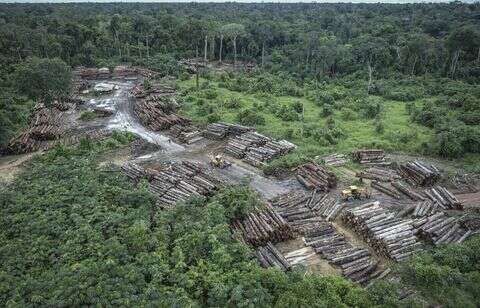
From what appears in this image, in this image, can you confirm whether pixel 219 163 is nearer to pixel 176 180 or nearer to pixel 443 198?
pixel 176 180

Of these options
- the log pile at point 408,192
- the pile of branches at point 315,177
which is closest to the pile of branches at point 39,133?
the pile of branches at point 315,177

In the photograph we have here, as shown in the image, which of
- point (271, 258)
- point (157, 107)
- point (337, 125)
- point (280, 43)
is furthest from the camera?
point (280, 43)

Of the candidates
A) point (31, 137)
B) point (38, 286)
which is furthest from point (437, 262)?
point (31, 137)

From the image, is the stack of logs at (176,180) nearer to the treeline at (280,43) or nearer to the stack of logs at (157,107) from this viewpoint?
the stack of logs at (157,107)

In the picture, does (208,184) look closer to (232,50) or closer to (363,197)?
(363,197)

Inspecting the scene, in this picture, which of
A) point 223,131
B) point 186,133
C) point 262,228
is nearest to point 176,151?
point 186,133

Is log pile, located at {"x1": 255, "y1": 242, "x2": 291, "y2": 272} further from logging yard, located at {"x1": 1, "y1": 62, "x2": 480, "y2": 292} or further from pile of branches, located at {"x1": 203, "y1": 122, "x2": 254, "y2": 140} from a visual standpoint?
pile of branches, located at {"x1": 203, "y1": 122, "x2": 254, "y2": 140}
